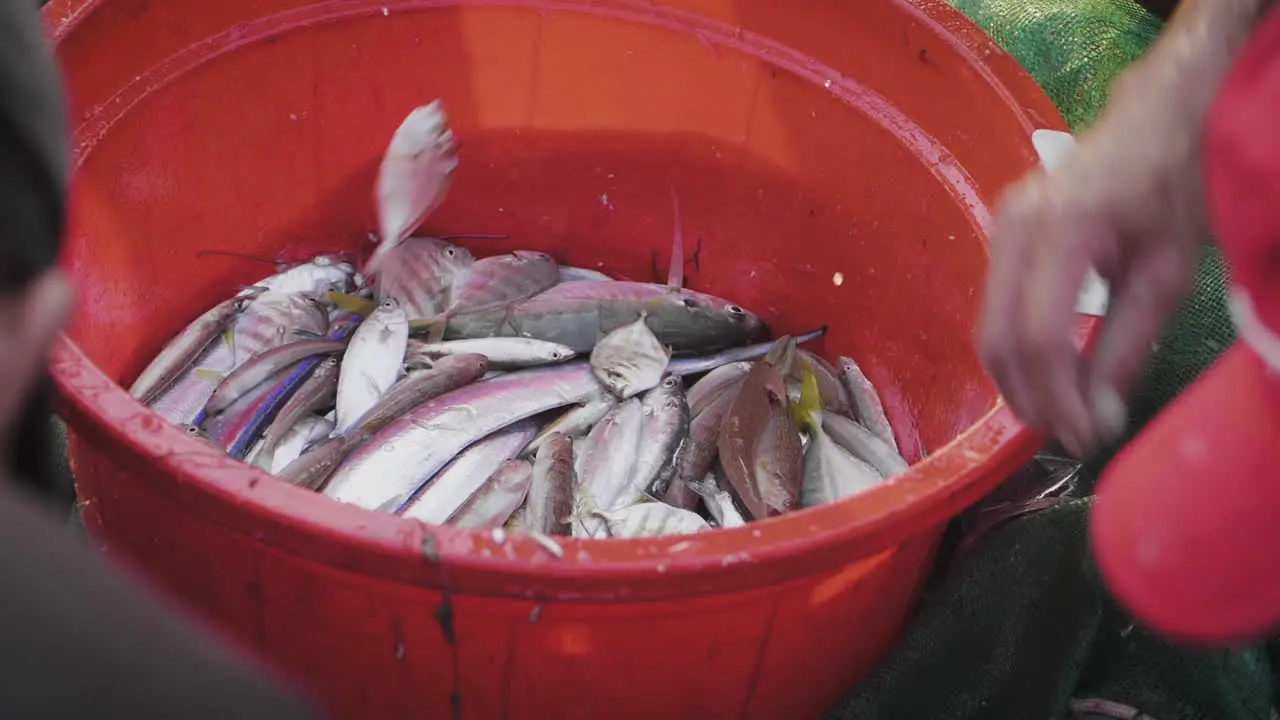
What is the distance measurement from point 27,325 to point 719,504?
136cm

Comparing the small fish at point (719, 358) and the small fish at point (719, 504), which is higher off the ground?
the small fish at point (719, 358)

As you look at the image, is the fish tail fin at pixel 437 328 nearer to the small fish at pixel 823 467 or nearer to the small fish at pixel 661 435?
the small fish at pixel 661 435

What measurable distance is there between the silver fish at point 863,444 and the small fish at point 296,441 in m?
0.88

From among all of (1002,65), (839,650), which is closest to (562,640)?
(839,650)

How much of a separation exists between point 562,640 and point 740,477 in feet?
2.11

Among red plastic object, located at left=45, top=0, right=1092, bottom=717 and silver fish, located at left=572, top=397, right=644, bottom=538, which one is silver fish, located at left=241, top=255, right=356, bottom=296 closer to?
red plastic object, located at left=45, top=0, right=1092, bottom=717

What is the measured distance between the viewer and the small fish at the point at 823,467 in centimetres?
186

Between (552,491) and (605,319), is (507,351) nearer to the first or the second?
(605,319)

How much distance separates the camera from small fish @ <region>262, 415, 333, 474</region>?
1865 mm

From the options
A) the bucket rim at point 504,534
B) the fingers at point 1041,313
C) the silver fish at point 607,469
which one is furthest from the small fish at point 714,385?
the fingers at point 1041,313

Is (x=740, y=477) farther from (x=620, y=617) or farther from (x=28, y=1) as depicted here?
(x=28, y=1)

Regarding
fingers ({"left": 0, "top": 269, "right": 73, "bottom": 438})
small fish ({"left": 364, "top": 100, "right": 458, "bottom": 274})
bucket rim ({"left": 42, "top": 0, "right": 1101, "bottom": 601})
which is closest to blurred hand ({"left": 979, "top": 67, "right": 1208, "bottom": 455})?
bucket rim ({"left": 42, "top": 0, "right": 1101, "bottom": 601})

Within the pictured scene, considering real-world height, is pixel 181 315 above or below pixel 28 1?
below

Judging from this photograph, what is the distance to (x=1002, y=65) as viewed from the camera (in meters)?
1.76
